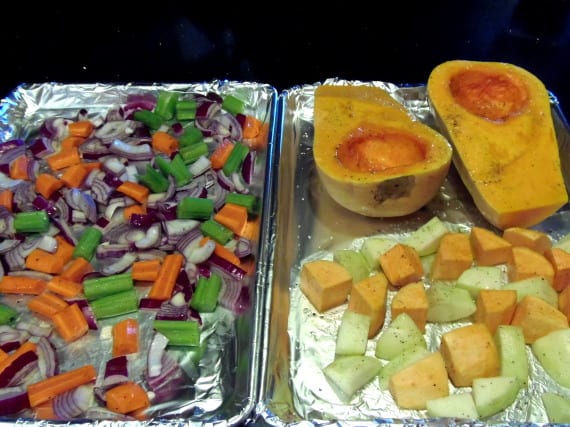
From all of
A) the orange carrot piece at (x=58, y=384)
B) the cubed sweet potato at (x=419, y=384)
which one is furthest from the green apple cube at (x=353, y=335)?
the orange carrot piece at (x=58, y=384)

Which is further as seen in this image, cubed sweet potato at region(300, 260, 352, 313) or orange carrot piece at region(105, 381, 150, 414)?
cubed sweet potato at region(300, 260, 352, 313)

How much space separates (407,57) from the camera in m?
2.62

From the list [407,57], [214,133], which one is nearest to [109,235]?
[214,133]

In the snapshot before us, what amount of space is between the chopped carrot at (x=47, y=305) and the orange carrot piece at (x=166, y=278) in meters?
0.27

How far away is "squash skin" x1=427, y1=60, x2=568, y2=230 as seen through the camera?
5.76 feet

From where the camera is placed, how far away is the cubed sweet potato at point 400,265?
1715mm

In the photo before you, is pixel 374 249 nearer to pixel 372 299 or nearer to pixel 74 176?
pixel 372 299

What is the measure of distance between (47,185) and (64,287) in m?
→ 0.48

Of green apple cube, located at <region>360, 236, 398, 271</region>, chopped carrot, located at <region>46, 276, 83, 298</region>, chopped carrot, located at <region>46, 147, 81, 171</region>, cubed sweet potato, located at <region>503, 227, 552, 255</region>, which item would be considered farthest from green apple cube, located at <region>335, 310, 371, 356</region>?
chopped carrot, located at <region>46, 147, 81, 171</region>

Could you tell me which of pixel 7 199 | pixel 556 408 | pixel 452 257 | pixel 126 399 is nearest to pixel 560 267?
pixel 452 257

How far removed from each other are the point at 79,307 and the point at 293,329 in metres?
0.65

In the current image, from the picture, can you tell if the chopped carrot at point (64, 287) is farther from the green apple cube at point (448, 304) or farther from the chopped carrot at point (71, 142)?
the green apple cube at point (448, 304)

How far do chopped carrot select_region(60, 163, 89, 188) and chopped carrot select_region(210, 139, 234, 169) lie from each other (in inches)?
18.7

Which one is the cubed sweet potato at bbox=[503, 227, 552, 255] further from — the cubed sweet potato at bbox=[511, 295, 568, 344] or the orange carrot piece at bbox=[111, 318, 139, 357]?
the orange carrot piece at bbox=[111, 318, 139, 357]
